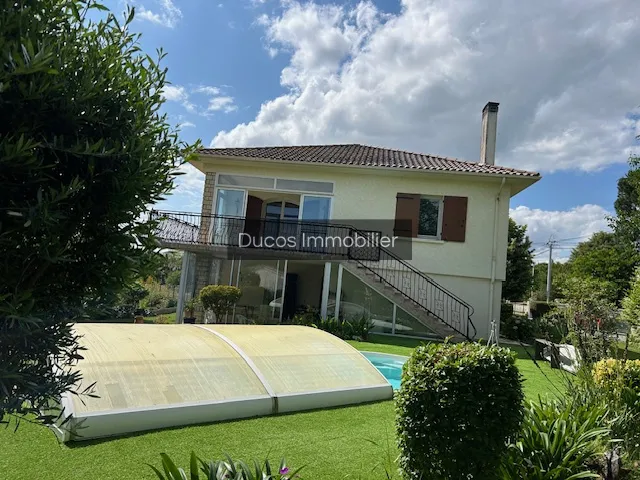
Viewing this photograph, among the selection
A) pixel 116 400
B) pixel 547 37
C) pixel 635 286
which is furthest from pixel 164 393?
pixel 547 37

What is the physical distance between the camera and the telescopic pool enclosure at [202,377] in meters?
4.19

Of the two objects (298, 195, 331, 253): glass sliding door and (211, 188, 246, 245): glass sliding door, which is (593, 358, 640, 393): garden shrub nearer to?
(298, 195, 331, 253): glass sliding door

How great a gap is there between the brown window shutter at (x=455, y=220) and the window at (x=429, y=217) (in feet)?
1.19

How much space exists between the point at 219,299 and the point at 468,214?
9594 millimetres

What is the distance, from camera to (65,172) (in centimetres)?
177

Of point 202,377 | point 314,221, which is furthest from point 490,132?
point 202,377

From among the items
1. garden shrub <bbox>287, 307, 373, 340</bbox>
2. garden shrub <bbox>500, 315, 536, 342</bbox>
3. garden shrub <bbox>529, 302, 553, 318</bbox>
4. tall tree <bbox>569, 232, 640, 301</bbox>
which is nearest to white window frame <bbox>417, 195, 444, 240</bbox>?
garden shrub <bbox>287, 307, 373, 340</bbox>

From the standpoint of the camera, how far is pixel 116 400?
4.20 metres

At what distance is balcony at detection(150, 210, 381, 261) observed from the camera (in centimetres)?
1430

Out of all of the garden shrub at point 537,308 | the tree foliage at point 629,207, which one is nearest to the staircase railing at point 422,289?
the tree foliage at point 629,207

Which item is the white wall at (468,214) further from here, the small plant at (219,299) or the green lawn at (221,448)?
the green lawn at (221,448)

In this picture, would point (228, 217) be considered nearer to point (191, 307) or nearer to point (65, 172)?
point (191, 307)

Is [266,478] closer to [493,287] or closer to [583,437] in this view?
[583,437]

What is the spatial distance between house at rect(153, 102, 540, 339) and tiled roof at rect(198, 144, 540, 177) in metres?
0.11
